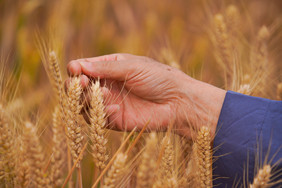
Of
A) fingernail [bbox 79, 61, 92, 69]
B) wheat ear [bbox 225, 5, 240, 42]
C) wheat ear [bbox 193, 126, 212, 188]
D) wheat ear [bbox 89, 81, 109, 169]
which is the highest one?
wheat ear [bbox 225, 5, 240, 42]

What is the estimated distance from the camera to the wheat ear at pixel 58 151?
2.40ft

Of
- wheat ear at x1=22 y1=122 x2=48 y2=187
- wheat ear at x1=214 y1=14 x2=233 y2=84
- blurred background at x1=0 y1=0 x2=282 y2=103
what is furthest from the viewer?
blurred background at x1=0 y1=0 x2=282 y2=103

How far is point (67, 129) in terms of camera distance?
28.2 inches

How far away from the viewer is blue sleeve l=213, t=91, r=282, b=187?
0.81 meters

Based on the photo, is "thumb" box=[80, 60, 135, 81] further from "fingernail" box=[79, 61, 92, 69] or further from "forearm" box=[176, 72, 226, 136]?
"forearm" box=[176, 72, 226, 136]

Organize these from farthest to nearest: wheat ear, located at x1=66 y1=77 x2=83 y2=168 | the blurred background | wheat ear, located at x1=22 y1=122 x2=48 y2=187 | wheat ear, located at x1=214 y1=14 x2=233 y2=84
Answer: the blurred background, wheat ear, located at x1=214 y1=14 x2=233 y2=84, wheat ear, located at x1=66 y1=77 x2=83 y2=168, wheat ear, located at x1=22 y1=122 x2=48 y2=187

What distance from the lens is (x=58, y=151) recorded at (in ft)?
2.52

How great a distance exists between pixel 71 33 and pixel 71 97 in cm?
134

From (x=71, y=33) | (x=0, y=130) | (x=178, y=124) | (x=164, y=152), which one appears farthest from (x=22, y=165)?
(x=71, y=33)

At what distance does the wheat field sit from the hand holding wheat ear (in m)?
0.07

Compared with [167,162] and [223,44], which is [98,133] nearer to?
[167,162]

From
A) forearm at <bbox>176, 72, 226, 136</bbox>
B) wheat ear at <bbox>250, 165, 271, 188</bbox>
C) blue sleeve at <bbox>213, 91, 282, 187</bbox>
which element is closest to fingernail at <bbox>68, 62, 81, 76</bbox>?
forearm at <bbox>176, 72, 226, 136</bbox>

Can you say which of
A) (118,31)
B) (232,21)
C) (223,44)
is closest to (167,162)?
(223,44)

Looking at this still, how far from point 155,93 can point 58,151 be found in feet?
1.36
